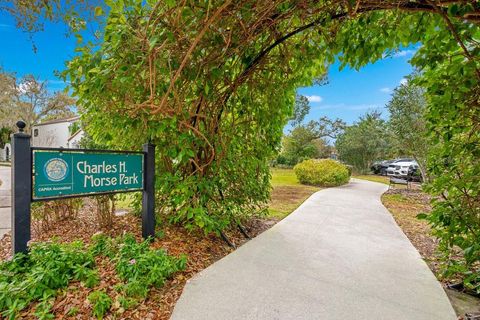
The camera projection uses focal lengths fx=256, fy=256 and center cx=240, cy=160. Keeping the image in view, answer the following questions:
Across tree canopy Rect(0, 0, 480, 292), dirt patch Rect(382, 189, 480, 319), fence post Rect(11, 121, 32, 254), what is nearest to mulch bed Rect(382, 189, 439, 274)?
dirt patch Rect(382, 189, 480, 319)

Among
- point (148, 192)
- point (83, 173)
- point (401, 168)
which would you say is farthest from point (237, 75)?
point (401, 168)

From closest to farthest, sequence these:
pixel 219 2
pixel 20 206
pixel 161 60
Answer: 1. pixel 219 2
2. pixel 20 206
3. pixel 161 60

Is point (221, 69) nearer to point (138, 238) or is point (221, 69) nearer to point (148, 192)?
Answer: point (148, 192)

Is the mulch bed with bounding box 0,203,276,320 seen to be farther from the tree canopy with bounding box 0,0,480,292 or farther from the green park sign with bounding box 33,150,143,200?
the green park sign with bounding box 33,150,143,200

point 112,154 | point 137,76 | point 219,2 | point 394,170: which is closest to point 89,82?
point 137,76

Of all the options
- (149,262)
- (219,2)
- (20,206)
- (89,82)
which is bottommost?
(149,262)

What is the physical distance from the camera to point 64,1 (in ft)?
10.8

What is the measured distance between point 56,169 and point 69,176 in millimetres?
136

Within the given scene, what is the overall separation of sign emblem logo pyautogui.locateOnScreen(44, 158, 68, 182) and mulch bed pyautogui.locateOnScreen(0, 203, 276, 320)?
98 centimetres

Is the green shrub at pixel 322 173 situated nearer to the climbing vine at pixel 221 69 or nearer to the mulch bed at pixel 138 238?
the mulch bed at pixel 138 238

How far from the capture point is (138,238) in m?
3.49

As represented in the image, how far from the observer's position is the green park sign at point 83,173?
246cm

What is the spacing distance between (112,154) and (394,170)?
19.8 meters

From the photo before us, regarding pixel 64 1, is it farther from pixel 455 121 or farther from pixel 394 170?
pixel 394 170
